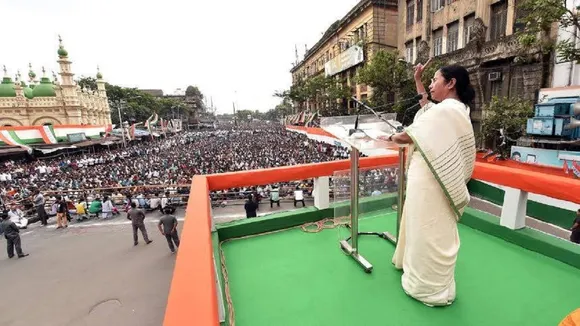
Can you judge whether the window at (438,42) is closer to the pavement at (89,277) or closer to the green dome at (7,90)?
the pavement at (89,277)

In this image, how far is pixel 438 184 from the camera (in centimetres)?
190

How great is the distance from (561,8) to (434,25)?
12672 millimetres

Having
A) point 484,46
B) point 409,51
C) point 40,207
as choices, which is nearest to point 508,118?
point 484,46

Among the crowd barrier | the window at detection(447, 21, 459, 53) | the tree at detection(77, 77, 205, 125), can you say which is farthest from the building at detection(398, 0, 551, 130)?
the tree at detection(77, 77, 205, 125)

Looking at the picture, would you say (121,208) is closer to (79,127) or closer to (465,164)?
(465,164)

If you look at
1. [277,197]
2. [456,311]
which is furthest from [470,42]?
[456,311]

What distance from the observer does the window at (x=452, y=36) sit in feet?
53.6

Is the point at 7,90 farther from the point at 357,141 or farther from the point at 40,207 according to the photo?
the point at 357,141

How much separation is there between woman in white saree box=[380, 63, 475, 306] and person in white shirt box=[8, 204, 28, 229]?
13545 mm

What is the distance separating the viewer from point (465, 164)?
2.00m

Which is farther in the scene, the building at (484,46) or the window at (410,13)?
the window at (410,13)

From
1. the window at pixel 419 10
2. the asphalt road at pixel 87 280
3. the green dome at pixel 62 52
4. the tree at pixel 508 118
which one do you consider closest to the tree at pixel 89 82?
the green dome at pixel 62 52

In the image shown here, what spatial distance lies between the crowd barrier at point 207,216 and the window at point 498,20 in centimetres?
1413

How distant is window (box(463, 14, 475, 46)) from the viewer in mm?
14945
